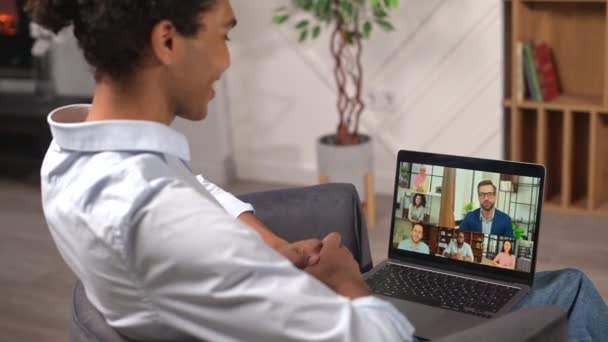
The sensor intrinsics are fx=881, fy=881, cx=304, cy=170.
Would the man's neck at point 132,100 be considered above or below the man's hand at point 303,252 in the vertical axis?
above

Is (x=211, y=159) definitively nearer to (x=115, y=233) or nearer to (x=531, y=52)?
(x=531, y=52)

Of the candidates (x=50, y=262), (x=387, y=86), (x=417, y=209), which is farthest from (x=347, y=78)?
(x=417, y=209)

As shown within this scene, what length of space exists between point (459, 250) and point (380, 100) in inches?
84.6

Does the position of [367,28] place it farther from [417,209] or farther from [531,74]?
[417,209]

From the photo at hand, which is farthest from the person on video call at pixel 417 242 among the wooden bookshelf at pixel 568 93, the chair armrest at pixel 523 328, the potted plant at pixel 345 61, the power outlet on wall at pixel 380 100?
the power outlet on wall at pixel 380 100

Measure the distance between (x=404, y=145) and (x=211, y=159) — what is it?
92cm

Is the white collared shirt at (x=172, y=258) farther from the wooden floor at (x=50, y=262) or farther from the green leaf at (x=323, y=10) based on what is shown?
the green leaf at (x=323, y=10)

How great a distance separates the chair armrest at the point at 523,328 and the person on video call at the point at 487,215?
1.08ft

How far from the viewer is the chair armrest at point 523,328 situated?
4.12 feet

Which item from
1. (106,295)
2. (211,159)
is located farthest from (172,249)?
(211,159)

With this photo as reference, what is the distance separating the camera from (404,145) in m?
3.83

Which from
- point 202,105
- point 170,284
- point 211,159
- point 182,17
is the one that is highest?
point 182,17

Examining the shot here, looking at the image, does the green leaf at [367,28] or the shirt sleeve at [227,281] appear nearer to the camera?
the shirt sleeve at [227,281]

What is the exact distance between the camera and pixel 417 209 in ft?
5.69
